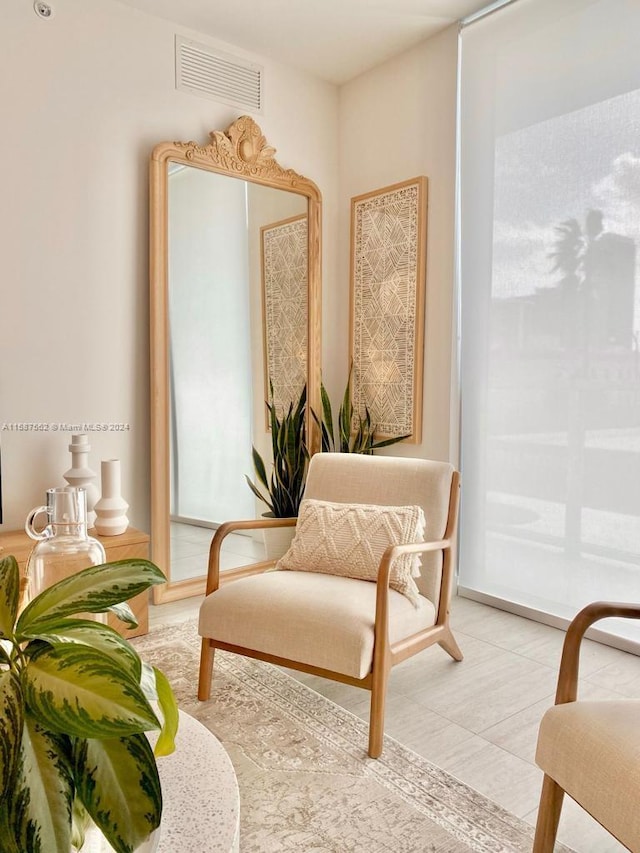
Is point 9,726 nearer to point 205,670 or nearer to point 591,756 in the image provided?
point 591,756

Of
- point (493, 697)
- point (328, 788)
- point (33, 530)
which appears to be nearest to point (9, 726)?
point (33, 530)

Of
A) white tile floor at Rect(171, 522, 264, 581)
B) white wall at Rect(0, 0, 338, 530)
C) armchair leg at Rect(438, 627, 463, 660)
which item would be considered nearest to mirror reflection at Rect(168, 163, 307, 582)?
white tile floor at Rect(171, 522, 264, 581)

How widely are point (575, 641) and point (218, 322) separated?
2.51 metres

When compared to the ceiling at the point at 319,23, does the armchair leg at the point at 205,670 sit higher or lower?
lower

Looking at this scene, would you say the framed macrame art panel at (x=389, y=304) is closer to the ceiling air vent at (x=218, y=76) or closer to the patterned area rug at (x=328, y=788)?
the ceiling air vent at (x=218, y=76)

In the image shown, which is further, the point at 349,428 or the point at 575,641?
the point at 349,428

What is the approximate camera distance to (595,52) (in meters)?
2.77

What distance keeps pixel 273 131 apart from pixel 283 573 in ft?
8.57

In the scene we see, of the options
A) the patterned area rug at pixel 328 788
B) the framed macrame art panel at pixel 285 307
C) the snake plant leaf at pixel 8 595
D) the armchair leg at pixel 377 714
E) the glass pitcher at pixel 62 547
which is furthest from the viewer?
the framed macrame art panel at pixel 285 307

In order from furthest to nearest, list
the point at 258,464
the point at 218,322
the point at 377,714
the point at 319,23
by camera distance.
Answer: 1. the point at 258,464
2. the point at 218,322
3. the point at 319,23
4. the point at 377,714

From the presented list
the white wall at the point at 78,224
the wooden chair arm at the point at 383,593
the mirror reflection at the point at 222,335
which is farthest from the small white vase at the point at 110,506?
the wooden chair arm at the point at 383,593

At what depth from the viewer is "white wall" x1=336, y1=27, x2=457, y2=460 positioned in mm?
3436

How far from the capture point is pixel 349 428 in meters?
3.89

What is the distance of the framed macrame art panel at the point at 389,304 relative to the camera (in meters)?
3.56
